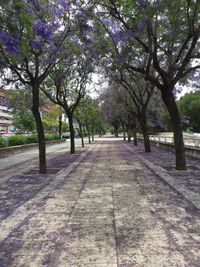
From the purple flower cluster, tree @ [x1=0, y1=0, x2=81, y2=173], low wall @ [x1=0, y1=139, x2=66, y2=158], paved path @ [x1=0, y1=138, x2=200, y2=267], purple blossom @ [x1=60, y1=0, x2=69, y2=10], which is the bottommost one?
paved path @ [x1=0, y1=138, x2=200, y2=267]

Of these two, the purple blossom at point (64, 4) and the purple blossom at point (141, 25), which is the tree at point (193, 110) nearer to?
the purple blossom at point (141, 25)

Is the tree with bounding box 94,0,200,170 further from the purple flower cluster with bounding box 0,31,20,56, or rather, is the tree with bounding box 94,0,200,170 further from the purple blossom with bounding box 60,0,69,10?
the purple flower cluster with bounding box 0,31,20,56

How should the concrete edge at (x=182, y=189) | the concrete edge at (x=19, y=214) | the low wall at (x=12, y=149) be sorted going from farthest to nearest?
the low wall at (x=12, y=149) → the concrete edge at (x=182, y=189) → the concrete edge at (x=19, y=214)

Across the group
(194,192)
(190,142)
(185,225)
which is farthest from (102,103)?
(185,225)

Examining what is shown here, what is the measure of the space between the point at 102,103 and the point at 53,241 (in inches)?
1395

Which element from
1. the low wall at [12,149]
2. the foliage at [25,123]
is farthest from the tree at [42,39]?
the foliage at [25,123]

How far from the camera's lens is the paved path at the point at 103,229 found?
3.95 meters

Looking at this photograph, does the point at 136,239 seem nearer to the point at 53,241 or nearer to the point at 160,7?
the point at 53,241

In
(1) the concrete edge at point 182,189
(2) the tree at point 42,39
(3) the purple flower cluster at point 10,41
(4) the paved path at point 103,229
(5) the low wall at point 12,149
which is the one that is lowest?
(4) the paved path at point 103,229

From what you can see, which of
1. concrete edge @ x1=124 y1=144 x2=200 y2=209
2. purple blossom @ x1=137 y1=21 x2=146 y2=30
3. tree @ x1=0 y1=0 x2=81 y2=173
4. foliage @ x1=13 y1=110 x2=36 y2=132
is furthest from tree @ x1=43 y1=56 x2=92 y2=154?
foliage @ x1=13 y1=110 x2=36 y2=132

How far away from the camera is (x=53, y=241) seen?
A: 15.1ft

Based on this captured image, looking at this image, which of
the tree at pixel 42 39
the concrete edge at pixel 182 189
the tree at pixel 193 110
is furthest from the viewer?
the tree at pixel 193 110

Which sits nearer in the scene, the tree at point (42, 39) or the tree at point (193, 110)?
the tree at point (42, 39)

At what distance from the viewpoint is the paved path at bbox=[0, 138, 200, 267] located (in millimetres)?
3951
